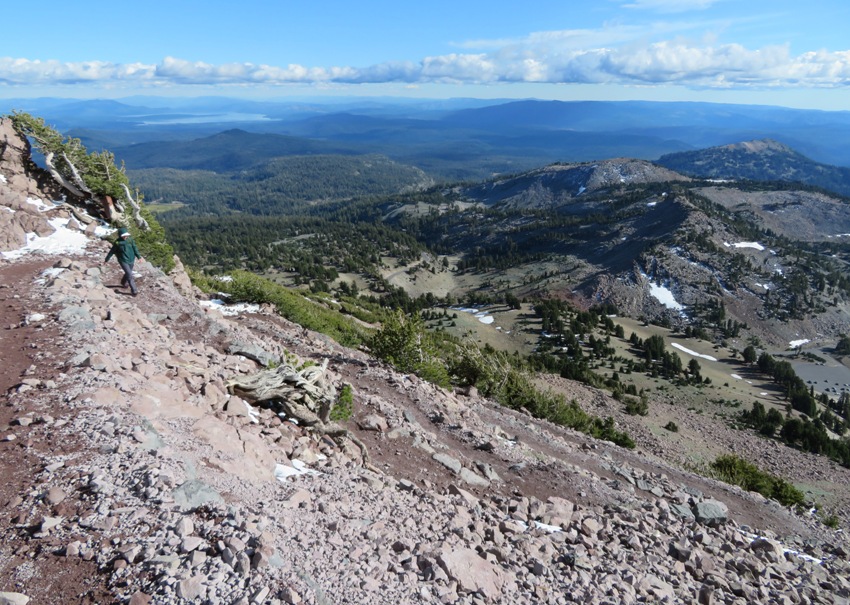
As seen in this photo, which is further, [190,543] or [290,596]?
[190,543]

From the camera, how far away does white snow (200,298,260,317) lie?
20219 mm

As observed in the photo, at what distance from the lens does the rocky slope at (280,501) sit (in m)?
5.02

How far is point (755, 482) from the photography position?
732 inches

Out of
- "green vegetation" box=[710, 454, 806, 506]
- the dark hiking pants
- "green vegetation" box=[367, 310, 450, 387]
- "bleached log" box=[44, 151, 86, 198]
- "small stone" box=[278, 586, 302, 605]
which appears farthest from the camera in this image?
"bleached log" box=[44, 151, 86, 198]

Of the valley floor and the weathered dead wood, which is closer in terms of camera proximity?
the valley floor

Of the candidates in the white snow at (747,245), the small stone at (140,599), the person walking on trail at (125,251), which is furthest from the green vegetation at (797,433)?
the white snow at (747,245)

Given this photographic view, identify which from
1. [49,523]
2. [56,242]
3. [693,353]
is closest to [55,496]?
[49,523]

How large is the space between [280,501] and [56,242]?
16.1 meters

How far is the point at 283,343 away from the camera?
17125mm

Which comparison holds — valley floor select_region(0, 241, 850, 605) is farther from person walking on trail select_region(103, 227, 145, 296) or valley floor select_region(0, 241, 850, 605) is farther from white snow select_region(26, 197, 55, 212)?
white snow select_region(26, 197, 55, 212)

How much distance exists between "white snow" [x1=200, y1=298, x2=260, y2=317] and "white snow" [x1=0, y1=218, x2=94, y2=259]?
15.4 ft

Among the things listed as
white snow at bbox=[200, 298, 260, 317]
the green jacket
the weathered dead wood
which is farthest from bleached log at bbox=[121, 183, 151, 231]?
the weathered dead wood

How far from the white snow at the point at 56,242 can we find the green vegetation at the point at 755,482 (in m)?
25.4

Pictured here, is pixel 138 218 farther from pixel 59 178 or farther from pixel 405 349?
pixel 405 349
